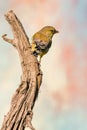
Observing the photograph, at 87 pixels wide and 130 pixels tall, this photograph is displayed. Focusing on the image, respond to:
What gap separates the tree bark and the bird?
12 centimetres

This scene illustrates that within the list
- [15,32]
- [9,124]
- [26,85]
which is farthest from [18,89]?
[15,32]

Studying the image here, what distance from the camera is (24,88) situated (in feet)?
22.3

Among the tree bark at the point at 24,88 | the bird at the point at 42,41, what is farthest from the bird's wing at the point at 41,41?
the tree bark at the point at 24,88

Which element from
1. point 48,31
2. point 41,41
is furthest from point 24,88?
point 48,31

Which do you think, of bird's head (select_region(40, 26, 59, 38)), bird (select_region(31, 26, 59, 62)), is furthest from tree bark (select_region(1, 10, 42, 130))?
bird's head (select_region(40, 26, 59, 38))

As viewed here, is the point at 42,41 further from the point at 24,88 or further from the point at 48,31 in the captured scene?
the point at 24,88

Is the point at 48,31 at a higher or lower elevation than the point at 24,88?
higher

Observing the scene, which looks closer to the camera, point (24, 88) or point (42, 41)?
point (24, 88)

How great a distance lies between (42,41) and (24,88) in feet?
3.37

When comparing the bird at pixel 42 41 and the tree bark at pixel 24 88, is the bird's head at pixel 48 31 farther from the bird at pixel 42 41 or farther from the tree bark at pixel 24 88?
the tree bark at pixel 24 88

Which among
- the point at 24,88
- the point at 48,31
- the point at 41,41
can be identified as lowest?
the point at 24,88

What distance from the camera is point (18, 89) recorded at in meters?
6.86

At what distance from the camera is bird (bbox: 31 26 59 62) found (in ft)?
23.9

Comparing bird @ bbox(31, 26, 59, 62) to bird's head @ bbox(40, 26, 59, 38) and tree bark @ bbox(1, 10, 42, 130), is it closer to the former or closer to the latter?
bird's head @ bbox(40, 26, 59, 38)
